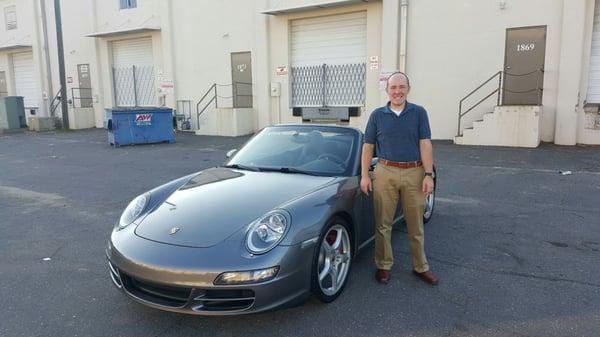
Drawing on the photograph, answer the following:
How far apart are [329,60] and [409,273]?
44.2 ft

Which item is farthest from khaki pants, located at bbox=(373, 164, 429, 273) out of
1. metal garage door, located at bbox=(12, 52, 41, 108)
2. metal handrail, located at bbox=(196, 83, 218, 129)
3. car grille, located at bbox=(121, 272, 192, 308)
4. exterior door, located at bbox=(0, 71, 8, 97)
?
exterior door, located at bbox=(0, 71, 8, 97)

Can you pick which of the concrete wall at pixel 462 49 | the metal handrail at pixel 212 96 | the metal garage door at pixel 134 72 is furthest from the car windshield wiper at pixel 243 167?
the metal garage door at pixel 134 72

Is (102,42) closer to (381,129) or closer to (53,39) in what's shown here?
(53,39)

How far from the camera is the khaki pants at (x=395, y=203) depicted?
12.0 feet

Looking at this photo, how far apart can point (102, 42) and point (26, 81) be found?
25.4ft

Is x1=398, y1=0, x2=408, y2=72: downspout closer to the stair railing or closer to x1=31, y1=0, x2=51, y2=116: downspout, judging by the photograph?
the stair railing

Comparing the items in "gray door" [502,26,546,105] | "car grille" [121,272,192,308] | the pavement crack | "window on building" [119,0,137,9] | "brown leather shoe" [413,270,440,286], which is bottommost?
the pavement crack

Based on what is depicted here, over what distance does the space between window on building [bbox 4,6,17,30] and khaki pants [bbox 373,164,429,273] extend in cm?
2970

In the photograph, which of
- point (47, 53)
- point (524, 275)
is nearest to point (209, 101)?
point (47, 53)

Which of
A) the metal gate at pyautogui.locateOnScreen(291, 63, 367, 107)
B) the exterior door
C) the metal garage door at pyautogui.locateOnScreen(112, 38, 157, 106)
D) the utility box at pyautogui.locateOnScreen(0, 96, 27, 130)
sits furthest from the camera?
the exterior door

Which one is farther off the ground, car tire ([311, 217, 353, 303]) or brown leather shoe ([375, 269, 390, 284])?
car tire ([311, 217, 353, 303])

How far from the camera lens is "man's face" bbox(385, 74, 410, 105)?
3.52 metres

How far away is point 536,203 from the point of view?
6.31 meters

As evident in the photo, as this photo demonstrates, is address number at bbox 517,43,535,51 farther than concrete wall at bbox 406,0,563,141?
Yes
